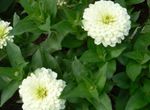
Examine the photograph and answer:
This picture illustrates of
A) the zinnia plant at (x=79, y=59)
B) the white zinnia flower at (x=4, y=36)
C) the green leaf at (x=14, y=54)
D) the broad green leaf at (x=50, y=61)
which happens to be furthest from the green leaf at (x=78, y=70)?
the white zinnia flower at (x=4, y=36)

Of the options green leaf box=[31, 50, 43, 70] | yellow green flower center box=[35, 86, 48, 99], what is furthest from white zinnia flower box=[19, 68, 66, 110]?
green leaf box=[31, 50, 43, 70]

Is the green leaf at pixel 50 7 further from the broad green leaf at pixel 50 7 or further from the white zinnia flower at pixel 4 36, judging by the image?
the white zinnia flower at pixel 4 36

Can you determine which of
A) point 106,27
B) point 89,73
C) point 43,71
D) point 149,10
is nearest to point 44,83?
point 43,71

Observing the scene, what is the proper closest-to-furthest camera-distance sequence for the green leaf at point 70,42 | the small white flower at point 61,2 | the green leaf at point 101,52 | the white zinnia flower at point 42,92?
the white zinnia flower at point 42,92 → the green leaf at point 101,52 → the green leaf at point 70,42 → the small white flower at point 61,2

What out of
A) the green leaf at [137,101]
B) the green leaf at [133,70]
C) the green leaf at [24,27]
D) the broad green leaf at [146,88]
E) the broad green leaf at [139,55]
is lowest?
the green leaf at [137,101]

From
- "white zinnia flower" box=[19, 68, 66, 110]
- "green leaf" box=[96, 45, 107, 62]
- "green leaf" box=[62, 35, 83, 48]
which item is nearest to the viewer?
"white zinnia flower" box=[19, 68, 66, 110]

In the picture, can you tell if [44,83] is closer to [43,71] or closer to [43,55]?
[43,71]

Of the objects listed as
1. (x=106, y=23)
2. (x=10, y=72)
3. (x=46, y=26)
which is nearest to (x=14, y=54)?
(x=10, y=72)

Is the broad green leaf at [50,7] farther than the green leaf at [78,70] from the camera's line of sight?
Yes

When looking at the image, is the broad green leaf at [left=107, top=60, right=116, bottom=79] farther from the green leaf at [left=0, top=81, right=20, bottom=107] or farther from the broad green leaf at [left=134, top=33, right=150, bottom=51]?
the green leaf at [left=0, top=81, right=20, bottom=107]
